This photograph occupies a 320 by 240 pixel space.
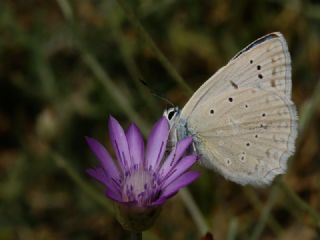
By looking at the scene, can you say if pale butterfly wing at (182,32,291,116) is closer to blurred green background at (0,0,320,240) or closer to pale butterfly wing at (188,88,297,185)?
pale butterfly wing at (188,88,297,185)

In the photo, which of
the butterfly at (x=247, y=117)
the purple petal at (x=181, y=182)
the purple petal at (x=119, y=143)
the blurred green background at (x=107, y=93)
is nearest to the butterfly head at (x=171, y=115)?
the butterfly at (x=247, y=117)

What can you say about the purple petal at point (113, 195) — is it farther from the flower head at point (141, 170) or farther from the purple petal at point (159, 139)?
the purple petal at point (159, 139)

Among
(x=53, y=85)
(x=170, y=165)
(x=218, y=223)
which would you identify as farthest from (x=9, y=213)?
(x=170, y=165)

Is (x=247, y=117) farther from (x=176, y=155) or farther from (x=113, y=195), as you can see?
(x=113, y=195)

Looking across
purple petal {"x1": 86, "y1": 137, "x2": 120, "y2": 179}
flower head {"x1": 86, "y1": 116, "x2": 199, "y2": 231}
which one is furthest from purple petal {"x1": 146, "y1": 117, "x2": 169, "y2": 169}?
purple petal {"x1": 86, "y1": 137, "x2": 120, "y2": 179}

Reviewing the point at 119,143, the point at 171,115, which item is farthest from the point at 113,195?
the point at 171,115
